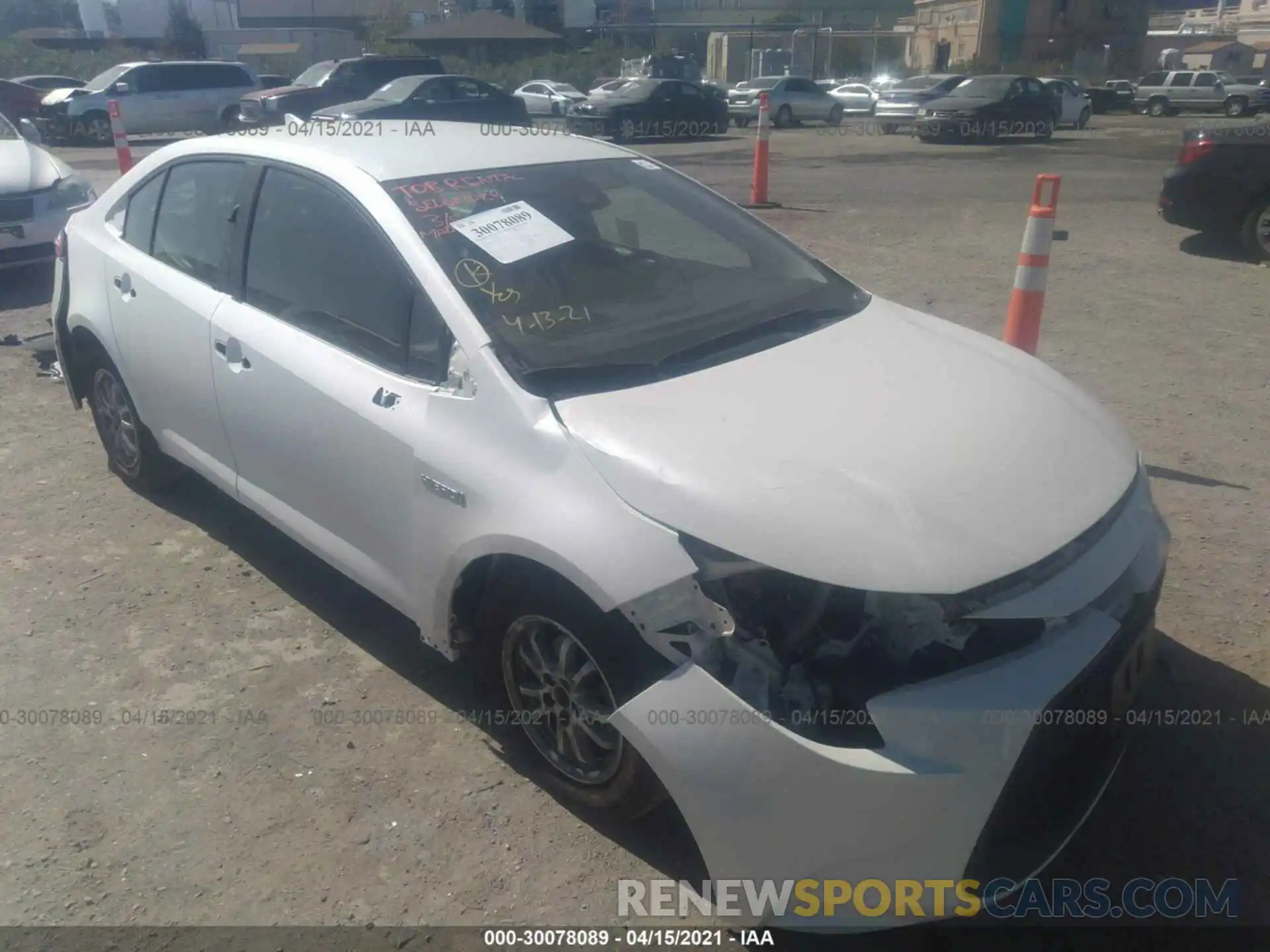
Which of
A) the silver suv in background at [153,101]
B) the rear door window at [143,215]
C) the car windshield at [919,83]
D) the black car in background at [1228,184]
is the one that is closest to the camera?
the rear door window at [143,215]

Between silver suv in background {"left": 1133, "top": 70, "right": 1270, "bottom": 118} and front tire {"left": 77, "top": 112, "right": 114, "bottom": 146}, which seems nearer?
front tire {"left": 77, "top": 112, "right": 114, "bottom": 146}

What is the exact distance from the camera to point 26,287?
8.45 meters

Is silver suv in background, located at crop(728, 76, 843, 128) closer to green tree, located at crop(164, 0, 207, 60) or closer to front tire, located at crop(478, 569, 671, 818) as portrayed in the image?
front tire, located at crop(478, 569, 671, 818)

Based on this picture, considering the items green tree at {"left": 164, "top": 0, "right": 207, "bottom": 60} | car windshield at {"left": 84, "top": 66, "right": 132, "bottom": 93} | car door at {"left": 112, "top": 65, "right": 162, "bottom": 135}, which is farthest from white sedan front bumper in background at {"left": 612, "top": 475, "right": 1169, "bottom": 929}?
green tree at {"left": 164, "top": 0, "right": 207, "bottom": 60}

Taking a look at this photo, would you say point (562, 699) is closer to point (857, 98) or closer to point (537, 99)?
point (537, 99)

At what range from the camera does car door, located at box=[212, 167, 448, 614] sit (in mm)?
2857

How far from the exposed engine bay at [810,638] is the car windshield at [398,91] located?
20.2m

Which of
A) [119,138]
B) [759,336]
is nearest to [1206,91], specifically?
[119,138]

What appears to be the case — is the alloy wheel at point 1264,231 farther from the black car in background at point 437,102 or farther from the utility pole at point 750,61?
the utility pole at point 750,61

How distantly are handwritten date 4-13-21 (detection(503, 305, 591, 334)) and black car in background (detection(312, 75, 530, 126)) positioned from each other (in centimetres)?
1762

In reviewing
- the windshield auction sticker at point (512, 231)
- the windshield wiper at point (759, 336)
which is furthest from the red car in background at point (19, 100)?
the windshield wiper at point (759, 336)

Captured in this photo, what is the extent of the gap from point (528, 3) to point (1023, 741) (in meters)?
70.8

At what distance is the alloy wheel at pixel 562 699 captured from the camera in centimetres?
251

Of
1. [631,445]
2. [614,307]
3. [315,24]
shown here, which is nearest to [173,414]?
[614,307]
